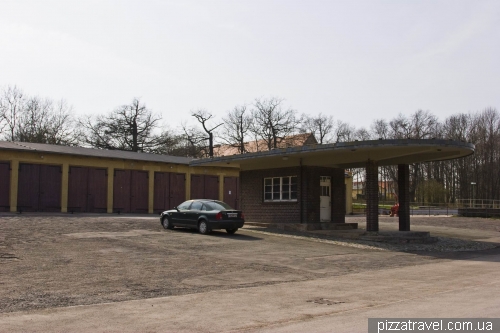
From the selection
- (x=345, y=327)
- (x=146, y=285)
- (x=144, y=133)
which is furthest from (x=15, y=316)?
(x=144, y=133)

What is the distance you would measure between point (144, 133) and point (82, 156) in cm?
3121

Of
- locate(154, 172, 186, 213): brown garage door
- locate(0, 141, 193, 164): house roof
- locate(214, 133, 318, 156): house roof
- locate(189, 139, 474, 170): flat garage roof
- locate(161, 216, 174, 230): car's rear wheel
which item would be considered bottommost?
locate(161, 216, 174, 230): car's rear wheel

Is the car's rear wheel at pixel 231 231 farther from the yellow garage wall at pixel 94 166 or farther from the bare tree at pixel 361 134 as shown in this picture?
the bare tree at pixel 361 134

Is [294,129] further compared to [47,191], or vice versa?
[294,129]

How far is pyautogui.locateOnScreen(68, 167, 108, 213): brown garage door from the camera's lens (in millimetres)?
30391

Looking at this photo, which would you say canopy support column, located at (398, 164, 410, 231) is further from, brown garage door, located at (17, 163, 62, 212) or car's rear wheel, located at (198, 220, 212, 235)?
brown garage door, located at (17, 163, 62, 212)

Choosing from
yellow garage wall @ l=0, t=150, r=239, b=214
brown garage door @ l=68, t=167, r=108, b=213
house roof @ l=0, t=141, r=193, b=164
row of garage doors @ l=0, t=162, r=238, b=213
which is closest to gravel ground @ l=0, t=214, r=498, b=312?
row of garage doors @ l=0, t=162, r=238, b=213

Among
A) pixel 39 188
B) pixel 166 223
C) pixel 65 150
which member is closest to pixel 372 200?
pixel 166 223

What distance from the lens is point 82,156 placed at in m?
30.7

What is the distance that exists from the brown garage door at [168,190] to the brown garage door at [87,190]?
3876 millimetres

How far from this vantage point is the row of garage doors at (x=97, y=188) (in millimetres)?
28484

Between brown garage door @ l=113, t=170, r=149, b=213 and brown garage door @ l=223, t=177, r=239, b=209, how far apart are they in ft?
21.3

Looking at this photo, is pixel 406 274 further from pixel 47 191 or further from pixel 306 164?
pixel 47 191

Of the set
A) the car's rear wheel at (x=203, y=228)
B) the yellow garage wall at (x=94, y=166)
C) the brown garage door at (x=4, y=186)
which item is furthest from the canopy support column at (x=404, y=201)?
the brown garage door at (x=4, y=186)
